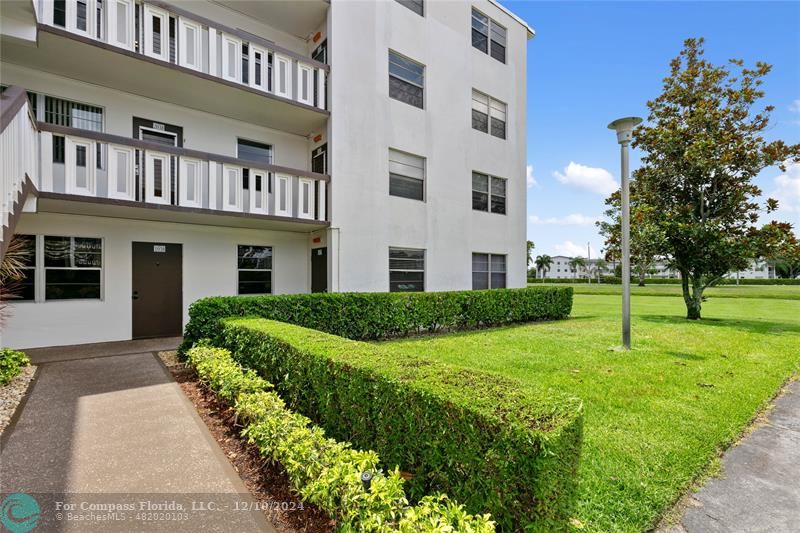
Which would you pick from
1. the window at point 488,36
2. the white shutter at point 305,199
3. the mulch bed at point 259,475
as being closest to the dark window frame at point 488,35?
the window at point 488,36

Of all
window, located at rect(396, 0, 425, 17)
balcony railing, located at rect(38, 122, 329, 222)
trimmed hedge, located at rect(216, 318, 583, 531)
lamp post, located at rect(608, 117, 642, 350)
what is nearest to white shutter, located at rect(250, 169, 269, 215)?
balcony railing, located at rect(38, 122, 329, 222)

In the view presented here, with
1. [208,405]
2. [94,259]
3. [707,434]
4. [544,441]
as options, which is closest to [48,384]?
[208,405]

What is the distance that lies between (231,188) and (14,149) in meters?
3.90

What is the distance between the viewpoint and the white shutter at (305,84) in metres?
9.86

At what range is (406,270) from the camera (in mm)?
11984

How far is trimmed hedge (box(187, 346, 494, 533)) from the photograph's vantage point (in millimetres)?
2166

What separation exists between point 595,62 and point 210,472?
14389 millimetres

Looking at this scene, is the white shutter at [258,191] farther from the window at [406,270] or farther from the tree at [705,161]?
the tree at [705,161]

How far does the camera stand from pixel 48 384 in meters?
5.69

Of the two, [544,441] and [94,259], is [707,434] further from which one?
[94,259]

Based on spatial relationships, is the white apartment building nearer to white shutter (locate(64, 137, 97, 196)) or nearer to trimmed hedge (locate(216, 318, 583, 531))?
white shutter (locate(64, 137, 97, 196))

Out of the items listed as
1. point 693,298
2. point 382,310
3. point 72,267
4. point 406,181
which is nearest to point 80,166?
point 72,267

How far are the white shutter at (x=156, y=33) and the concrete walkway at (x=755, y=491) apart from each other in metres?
10.8

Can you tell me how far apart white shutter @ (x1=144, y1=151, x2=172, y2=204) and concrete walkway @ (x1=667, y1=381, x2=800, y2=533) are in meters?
9.43
